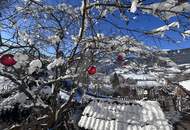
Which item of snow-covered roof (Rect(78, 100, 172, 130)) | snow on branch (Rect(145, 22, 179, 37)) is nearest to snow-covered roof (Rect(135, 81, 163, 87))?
snow-covered roof (Rect(78, 100, 172, 130))

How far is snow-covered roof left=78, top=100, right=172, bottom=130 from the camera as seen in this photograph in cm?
677

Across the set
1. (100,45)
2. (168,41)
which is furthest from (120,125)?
(168,41)

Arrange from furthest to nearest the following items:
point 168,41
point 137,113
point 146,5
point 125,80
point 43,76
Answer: point 125,80 < point 43,76 < point 137,113 < point 168,41 < point 146,5

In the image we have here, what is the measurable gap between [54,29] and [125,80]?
827 inches

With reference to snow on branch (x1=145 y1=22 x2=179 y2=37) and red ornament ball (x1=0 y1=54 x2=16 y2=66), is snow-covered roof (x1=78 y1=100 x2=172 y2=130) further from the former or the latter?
snow on branch (x1=145 y1=22 x2=179 y2=37)

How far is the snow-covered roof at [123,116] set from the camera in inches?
267

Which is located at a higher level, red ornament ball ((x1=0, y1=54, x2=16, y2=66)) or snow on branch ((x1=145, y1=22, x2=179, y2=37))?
snow on branch ((x1=145, y1=22, x2=179, y2=37))

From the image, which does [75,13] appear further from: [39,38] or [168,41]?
[168,41]

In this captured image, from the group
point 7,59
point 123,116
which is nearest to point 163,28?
point 7,59

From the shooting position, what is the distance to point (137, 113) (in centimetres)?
741

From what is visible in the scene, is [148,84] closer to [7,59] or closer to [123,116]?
[123,116]

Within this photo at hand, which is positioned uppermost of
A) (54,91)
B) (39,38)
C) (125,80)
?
(125,80)

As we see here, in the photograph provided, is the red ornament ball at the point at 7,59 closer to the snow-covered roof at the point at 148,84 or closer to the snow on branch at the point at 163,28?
the snow on branch at the point at 163,28

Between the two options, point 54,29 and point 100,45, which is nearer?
point 100,45
